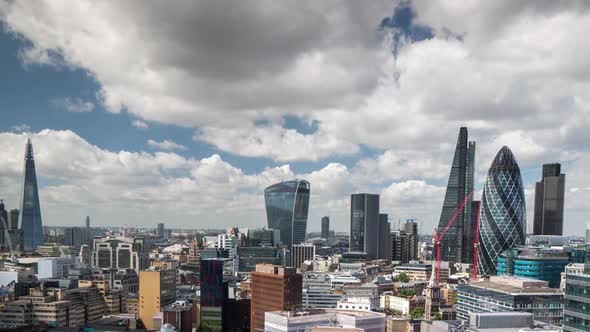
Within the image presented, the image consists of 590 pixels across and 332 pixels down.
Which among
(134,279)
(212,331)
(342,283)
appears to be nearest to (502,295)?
(212,331)

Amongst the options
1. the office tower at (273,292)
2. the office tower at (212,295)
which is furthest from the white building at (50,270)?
the office tower at (273,292)

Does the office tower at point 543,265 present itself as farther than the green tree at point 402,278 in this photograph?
No

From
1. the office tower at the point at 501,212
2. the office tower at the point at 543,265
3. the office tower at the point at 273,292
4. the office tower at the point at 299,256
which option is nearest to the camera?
the office tower at the point at 273,292

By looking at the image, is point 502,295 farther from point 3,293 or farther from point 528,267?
point 3,293

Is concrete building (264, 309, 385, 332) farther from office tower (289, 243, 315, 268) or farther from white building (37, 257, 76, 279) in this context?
office tower (289, 243, 315, 268)

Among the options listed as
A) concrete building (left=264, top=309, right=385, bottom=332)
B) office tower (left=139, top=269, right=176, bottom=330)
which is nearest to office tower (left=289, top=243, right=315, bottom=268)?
office tower (left=139, top=269, right=176, bottom=330)

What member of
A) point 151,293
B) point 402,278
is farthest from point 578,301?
point 402,278

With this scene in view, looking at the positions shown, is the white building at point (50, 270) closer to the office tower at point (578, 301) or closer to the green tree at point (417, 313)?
the green tree at point (417, 313)
